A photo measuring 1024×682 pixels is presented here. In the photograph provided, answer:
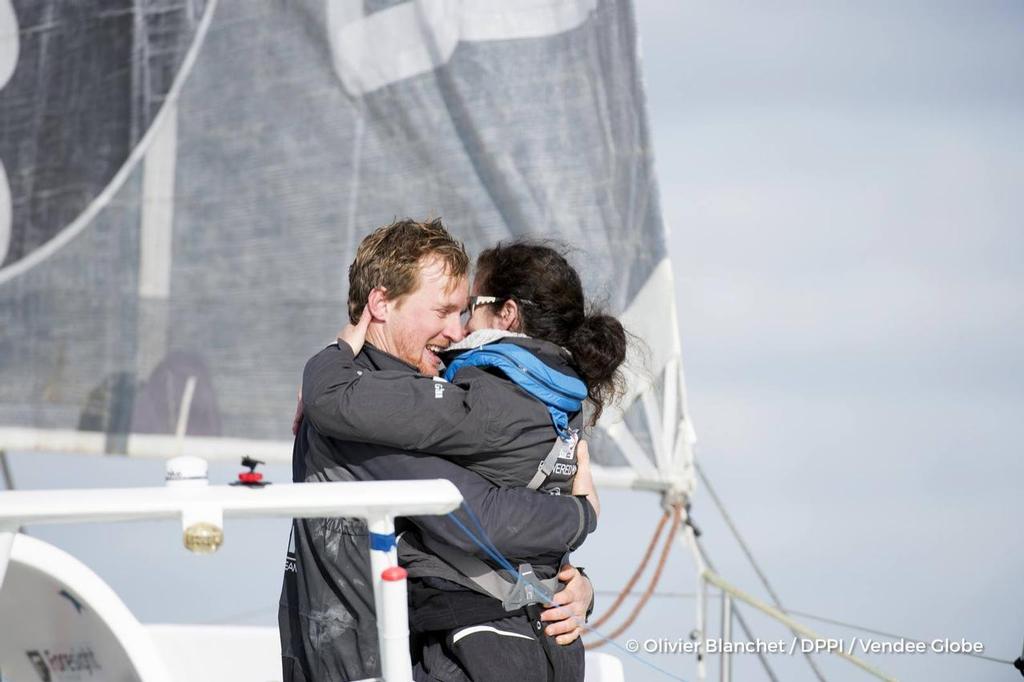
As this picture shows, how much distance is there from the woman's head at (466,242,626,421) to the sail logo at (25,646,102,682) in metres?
0.73

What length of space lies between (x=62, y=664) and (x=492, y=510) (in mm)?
776

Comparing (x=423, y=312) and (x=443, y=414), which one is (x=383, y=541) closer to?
(x=443, y=414)

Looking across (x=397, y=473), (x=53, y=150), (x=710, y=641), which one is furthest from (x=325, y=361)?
(x=53, y=150)

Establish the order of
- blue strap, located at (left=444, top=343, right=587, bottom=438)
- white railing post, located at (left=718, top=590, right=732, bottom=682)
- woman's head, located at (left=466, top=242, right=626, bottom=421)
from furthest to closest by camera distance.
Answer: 1. white railing post, located at (left=718, top=590, right=732, bottom=682)
2. woman's head, located at (left=466, top=242, right=626, bottom=421)
3. blue strap, located at (left=444, top=343, right=587, bottom=438)

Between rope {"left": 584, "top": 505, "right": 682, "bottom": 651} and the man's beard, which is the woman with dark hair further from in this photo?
rope {"left": 584, "top": 505, "right": 682, "bottom": 651}

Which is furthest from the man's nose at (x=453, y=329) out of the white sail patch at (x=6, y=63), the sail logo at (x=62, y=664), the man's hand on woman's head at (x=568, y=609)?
the white sail patch at (x=6, y=63)

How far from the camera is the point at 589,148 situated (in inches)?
125

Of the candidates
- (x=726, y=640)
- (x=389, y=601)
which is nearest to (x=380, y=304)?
(x=389, y=601)

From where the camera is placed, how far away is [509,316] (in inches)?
65.8

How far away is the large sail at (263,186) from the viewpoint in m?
3.17

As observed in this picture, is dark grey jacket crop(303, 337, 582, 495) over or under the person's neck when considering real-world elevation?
under

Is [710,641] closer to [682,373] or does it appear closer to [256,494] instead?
[682,373]

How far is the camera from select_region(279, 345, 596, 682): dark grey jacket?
A: 146cm

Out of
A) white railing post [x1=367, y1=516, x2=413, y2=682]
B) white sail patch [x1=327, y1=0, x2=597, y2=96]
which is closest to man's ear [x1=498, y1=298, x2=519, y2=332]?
white railing post [x1=367, y1=516, x2=413, y2=682]
